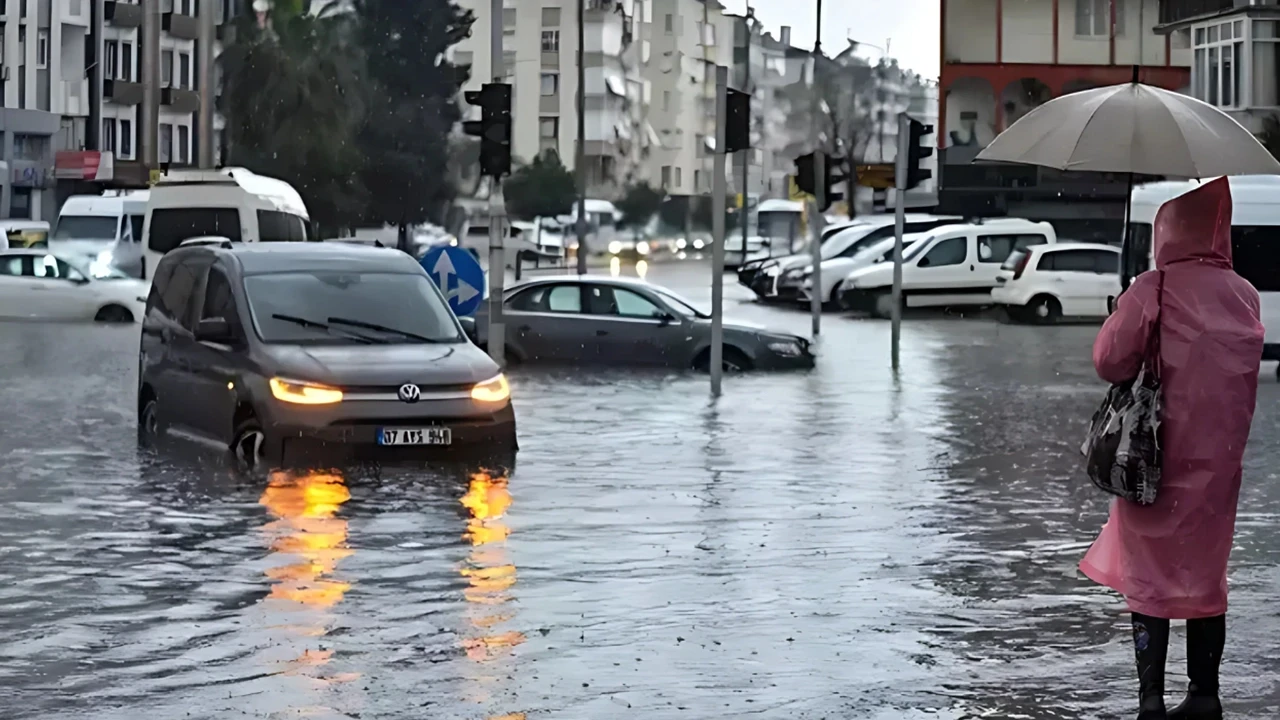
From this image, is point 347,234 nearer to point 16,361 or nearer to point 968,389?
point 16,361

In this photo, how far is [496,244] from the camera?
27719 millimetres

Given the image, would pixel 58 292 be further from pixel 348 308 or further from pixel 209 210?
pixel 348 308

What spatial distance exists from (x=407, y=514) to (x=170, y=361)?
421 cm

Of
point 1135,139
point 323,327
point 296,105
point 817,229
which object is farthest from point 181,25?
point 1135,139

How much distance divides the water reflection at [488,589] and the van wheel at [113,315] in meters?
25.4

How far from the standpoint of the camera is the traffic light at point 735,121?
24141 millimetres

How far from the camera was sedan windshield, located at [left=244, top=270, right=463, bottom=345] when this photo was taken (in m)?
16.5

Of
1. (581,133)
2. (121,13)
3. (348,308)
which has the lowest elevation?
(348,308)

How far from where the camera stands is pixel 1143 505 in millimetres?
7656

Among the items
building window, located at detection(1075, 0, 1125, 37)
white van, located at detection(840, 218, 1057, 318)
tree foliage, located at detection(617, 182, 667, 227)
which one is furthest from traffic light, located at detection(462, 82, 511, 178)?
tree foliage, located at detection(617, 182, 667, 227)

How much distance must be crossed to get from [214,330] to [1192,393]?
9781mm

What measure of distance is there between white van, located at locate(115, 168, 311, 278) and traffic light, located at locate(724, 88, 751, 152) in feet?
54.6

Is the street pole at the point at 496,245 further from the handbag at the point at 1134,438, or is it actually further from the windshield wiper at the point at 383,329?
the handbag at the point at 1134,438

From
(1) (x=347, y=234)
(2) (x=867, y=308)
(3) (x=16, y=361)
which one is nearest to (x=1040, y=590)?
(3) (x=16, y=361)
